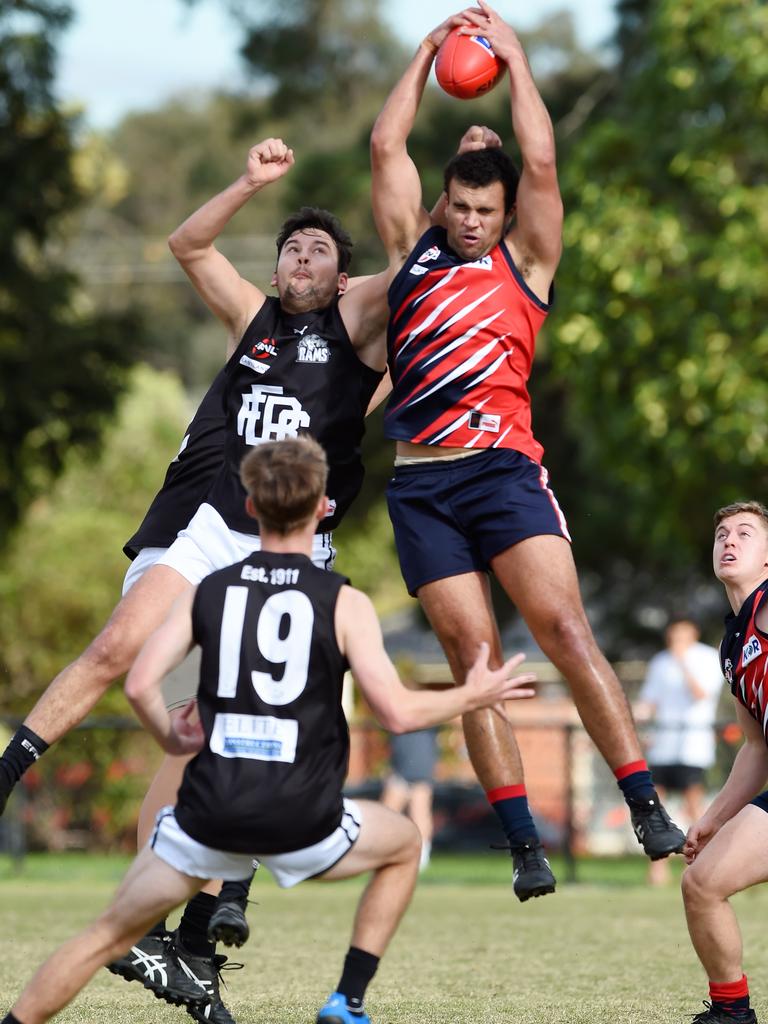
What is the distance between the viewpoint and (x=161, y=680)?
187 inches

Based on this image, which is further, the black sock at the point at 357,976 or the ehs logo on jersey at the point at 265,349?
the ehs logo on jersey at the point at 265,349

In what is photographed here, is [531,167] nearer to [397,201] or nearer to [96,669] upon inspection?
[397,201]

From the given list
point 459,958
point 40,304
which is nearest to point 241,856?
point 459,958

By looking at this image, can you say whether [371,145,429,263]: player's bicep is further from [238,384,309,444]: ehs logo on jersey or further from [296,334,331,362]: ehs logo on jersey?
[238,384,309,444]: ehs logo on jersey

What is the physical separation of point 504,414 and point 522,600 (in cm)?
73

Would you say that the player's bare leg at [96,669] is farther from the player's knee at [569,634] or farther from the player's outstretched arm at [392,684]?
the player's outstretched arm at [392,684]

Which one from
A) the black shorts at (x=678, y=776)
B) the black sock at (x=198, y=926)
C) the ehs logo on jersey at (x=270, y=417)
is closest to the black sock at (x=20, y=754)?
the black sock at (x=198, y=926)

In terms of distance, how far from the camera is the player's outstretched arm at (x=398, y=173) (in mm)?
6355

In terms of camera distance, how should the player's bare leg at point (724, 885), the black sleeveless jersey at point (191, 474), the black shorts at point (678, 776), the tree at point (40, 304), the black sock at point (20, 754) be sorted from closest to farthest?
1. the player's bare leg at point (724, 885)
2. the black sock at point (20, 754)
3. the black sleeveless jersey at point (191, 474)
4. the black shorts at point (678, 776)
5. the tree at point (40, 304)

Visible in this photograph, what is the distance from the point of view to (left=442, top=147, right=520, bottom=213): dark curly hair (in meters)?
6.31

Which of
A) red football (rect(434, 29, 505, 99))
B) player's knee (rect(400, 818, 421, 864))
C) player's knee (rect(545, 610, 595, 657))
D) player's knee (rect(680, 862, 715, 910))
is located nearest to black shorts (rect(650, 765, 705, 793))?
player's knee (rect(545, 610, 595, 657))

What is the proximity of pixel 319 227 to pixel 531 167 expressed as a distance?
1.06 metres

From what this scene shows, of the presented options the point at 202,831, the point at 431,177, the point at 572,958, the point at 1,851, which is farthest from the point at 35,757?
the point at 431,177

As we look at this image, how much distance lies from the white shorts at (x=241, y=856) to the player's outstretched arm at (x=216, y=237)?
8.43 ft
